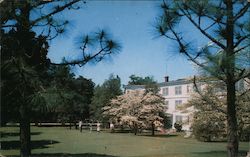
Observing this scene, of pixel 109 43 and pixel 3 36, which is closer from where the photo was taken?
pixel 3 36

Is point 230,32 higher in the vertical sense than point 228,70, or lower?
higher

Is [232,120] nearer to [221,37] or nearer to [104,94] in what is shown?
[221,37]

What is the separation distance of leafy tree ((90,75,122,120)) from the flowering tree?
2837mm

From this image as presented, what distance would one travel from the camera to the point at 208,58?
7.84m

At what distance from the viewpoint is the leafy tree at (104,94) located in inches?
1134

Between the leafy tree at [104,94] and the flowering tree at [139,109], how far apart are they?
9.31 feet

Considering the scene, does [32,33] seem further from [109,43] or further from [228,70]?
[228,70]

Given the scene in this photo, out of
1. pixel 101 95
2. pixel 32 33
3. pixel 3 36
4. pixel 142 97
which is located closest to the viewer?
pixel 3 36

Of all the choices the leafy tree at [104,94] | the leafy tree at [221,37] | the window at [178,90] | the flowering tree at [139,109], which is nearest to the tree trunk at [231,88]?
the leafy tree at [221,37]

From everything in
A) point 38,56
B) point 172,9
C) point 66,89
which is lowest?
point 66,89

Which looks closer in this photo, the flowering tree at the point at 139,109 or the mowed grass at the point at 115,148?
the mowed grass at the point at 115,148

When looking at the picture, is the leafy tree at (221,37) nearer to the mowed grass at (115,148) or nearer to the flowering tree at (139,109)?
the mowed grass at (115,148)

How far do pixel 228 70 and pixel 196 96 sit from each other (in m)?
20.1

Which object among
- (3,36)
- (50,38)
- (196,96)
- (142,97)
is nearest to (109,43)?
(50,38)
